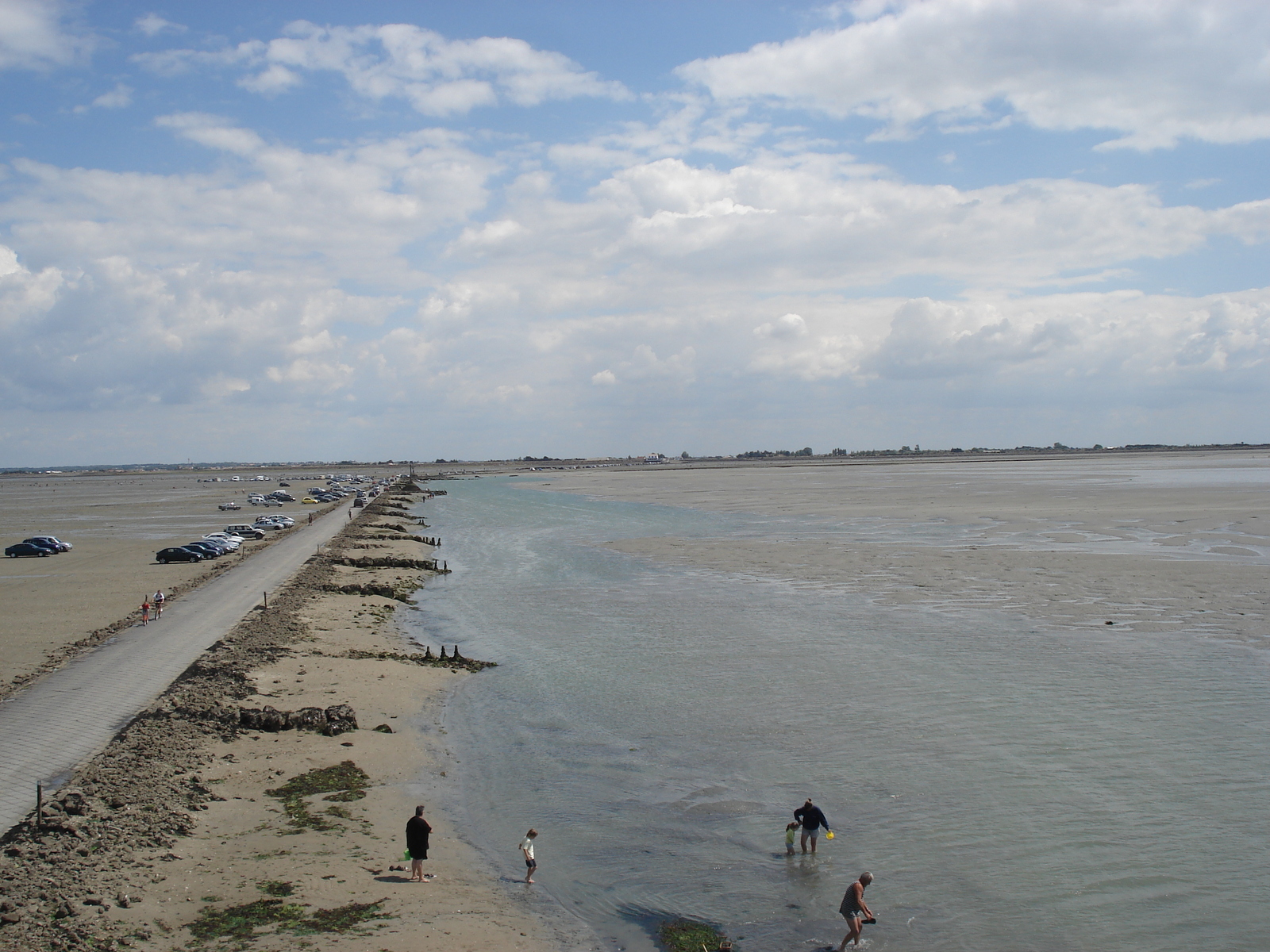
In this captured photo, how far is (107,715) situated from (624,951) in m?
14.5

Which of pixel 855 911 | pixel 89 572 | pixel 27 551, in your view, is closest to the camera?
pixel 855 911

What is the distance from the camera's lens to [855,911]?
1229 centimetres

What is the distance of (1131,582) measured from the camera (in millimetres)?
39062

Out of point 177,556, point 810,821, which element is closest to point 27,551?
point 177,556

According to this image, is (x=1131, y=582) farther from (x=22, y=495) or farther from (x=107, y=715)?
(x=22, y=495)

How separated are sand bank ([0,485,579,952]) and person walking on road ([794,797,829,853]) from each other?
4413 mm

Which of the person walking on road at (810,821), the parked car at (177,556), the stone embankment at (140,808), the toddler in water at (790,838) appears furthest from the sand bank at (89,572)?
the person walking on road at (810,821)

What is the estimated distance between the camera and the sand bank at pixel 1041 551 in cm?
3456

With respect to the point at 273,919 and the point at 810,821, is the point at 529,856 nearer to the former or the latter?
the point at 273,919

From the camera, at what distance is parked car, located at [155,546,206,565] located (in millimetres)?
56188

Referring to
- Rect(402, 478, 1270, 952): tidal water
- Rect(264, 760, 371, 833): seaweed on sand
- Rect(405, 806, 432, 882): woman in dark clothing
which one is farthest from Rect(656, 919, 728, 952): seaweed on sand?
Rect(264, 760, 371, 833): seaweed on sand

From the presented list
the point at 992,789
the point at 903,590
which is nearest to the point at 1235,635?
the point at 903,590

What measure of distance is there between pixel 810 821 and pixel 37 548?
65.5 meters

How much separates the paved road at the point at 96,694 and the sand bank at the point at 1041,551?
26483mm
